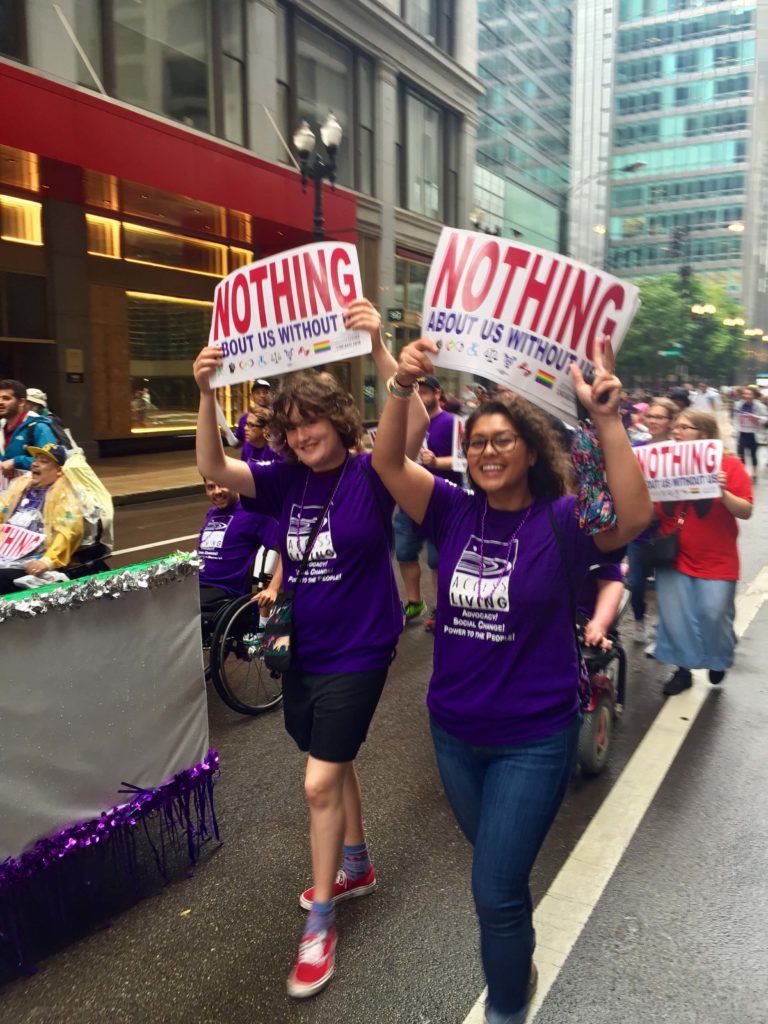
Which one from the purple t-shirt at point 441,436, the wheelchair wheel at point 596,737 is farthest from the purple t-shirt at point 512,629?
the purple t-shirt at point 441,436

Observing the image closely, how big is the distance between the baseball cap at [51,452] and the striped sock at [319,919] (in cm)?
317

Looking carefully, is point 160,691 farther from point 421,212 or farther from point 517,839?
point 421,212

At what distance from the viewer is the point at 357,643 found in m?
2.55

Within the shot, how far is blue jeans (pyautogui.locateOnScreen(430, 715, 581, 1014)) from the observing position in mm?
2055

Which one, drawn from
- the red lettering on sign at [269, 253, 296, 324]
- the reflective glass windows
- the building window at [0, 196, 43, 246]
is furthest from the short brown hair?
the reflective glass windows

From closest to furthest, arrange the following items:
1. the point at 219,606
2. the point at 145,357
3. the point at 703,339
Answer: the point at 219,606
the point at 145,357
the point at 703,339

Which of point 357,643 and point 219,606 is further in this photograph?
point 219,606

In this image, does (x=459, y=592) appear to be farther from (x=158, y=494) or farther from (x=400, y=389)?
(x=158, y=494)

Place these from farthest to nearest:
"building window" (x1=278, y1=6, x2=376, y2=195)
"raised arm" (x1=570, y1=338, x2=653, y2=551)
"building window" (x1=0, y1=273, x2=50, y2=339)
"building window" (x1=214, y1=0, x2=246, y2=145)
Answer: "building window" (x1=278, y1=6, x2=376, y2=195) < "building window" (x1=214, y1=0, x2=246, y2=145) < "building window" (x1=0, y1=273, x2=50, y2=339) < "raised arm" (x1=570, y1=338, x2=653, y2=551)

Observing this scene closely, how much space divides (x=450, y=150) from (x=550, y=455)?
28747 millimetres

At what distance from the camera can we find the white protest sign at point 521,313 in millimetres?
2227

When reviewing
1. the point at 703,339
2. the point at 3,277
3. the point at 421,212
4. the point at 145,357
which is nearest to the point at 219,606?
the point at 3,277

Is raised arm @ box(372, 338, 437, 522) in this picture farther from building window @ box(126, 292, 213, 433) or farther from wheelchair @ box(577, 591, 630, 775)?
building window @ box(126, 292, 213, 433)

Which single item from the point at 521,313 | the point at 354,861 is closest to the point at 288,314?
the point at 521,313
